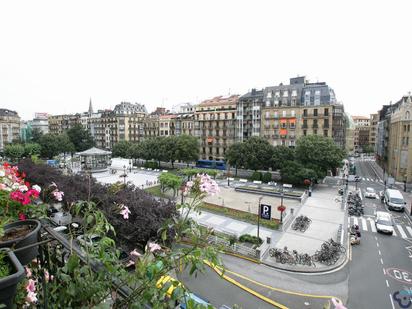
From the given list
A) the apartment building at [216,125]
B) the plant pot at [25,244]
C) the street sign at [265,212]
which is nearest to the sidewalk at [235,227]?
the street sign at [265,212]

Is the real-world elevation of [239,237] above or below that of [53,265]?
below

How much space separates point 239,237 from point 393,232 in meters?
15.4

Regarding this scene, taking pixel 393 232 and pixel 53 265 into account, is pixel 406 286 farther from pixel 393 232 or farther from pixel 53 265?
pixel 53 265

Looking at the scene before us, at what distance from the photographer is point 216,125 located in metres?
63.3

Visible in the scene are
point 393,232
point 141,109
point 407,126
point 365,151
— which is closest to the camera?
point 393,232

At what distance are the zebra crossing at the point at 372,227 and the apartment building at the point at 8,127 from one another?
107955 millimetres

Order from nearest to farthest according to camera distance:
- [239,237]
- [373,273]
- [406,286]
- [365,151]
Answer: [406,286], [373,273], [239,237], [365,151]

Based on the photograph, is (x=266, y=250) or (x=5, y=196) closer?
(x=5, y=196)

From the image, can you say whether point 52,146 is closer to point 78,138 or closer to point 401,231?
point 78,138

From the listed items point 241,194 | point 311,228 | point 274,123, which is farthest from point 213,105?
point 311,228

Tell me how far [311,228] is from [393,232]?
7.75m

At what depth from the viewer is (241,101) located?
2335 inches

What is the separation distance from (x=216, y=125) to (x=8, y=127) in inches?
3321

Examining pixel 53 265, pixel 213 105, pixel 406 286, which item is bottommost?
pixel 406 286
